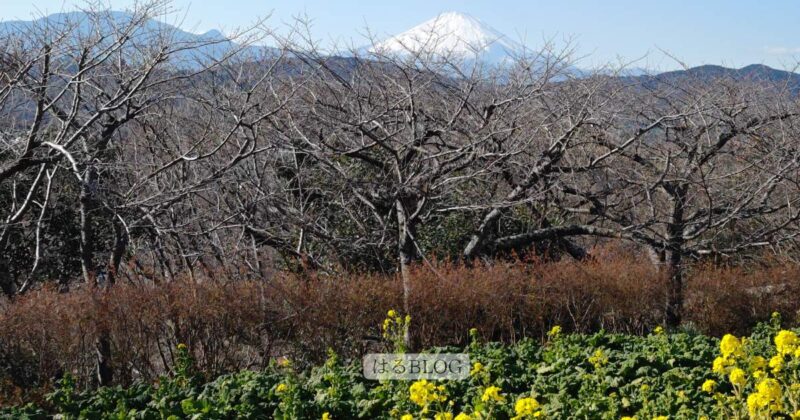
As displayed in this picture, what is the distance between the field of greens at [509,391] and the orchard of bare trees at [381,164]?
2217 mm

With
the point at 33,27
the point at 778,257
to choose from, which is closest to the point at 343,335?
the point at 33,27

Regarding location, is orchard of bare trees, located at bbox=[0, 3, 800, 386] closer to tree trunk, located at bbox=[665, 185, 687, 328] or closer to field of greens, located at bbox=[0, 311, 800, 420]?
tree trunk, located at bbox=[665, 185, 687, 328]

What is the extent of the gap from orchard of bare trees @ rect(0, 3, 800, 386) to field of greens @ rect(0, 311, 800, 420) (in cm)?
222

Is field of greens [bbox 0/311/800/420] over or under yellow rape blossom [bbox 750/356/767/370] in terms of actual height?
under

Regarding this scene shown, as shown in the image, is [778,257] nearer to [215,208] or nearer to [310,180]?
[310,180]

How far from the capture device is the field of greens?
4297 millimetres

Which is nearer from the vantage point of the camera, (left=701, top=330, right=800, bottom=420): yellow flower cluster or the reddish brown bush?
Answer: (left=701, top=330, right=800, bottom=420): yellow flower cluster

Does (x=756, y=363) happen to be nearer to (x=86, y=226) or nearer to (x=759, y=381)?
(x=759, y=381)

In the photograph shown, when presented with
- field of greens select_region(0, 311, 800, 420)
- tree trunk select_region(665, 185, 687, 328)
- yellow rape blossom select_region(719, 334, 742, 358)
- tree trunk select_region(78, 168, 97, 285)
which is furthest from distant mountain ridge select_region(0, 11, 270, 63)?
tree trunk select_region(665, 185, 687, 328)

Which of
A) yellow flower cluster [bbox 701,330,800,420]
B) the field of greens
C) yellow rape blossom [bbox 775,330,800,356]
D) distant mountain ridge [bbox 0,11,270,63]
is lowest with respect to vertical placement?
the field of greens

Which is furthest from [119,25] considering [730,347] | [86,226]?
[730,347]

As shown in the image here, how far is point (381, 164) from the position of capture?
8.91m

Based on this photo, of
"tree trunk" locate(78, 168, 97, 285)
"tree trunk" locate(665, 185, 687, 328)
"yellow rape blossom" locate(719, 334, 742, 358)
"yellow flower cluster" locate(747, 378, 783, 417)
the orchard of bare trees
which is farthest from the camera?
"tree trunk" locate(665, 185, 687, 328)

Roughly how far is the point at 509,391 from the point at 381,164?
4150 millimetres
